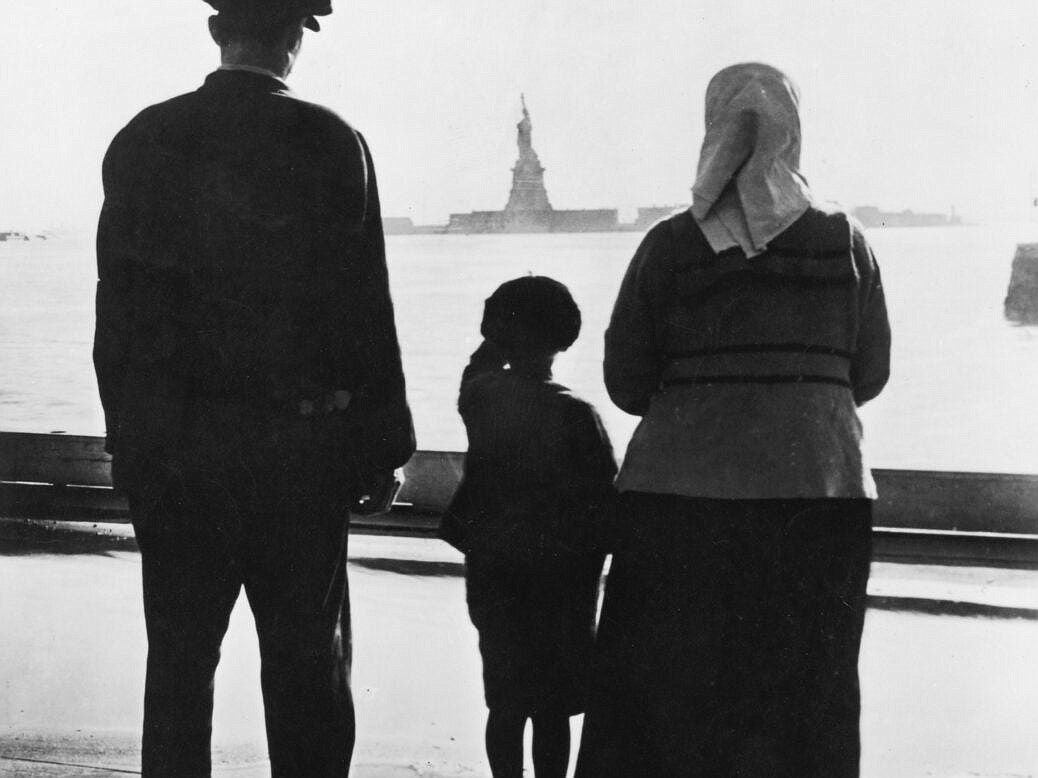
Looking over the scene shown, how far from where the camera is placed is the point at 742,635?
2.35 meters

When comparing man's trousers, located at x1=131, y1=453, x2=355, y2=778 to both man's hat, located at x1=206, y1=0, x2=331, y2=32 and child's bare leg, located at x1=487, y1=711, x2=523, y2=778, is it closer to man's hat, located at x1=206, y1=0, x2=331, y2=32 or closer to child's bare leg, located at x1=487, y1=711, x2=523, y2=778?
child's bare leg, located at x1=487, y1=711, x2=523, y2=778

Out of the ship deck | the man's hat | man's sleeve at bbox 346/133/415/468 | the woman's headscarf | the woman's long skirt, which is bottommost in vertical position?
the ship deck

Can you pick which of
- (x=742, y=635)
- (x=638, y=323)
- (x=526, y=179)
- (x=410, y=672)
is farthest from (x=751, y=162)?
(x=410, y=672)

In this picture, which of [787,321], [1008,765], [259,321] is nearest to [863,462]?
[787,321]

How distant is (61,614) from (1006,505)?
4.53 meters

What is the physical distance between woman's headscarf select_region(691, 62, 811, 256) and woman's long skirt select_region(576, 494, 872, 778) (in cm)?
50

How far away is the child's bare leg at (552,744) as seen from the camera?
8.87 feet

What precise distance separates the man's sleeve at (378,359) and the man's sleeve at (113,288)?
1.31 feet

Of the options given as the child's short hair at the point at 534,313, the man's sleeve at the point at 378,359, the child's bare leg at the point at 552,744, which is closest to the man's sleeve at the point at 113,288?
the man's sleeve at the point at 378,359

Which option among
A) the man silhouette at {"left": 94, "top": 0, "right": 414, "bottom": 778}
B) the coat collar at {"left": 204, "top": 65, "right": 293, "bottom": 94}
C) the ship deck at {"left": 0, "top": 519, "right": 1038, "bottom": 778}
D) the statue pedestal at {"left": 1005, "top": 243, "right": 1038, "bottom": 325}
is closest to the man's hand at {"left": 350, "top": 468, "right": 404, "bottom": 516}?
the man silhouette at {"left": 94, "top": 0, "right": 414, "bottom": 778}

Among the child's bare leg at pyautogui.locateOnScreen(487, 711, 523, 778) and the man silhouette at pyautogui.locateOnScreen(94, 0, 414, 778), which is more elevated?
the man silhouette at pyautogui.locateOnScreen(94, 0, 414, 778)

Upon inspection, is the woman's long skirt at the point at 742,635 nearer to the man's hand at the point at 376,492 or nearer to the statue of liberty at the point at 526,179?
the man's hand at the point at 376,492

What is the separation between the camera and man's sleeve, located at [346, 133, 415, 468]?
7.06ft

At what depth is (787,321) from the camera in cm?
227
